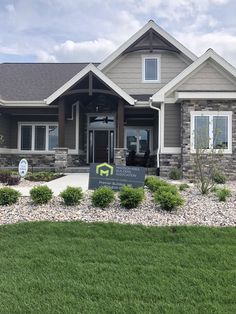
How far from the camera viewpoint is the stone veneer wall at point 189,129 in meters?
14.5

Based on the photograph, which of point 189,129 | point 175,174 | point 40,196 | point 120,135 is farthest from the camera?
point 120,135

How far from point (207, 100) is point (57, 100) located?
6.65 m

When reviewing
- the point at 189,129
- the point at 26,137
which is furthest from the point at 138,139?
the point at 189,129

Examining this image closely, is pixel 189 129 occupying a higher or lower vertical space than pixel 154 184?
higher

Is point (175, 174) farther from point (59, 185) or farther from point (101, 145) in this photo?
point (101, 145)

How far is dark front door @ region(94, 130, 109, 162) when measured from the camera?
65.5ft

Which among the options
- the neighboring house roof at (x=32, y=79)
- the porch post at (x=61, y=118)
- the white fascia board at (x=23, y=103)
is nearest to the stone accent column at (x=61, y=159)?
the porch post at (x=61, y=118)

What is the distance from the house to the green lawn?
29.1ft

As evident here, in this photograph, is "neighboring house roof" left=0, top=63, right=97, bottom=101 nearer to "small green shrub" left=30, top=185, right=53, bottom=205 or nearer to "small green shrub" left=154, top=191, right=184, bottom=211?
"small green shrub" left=30, top=185, right=53, bottom=205

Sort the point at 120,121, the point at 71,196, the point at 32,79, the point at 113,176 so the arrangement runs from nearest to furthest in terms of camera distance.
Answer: the point at 71,196 → the point at 113,176 → the point at 120,121 → the point at 32,79

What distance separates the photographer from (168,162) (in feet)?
50.8

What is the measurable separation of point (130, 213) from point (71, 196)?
1.24 meters

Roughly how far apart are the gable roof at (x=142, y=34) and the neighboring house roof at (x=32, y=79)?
3.39 meters

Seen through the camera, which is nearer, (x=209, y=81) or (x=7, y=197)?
(x=7, y=197)
